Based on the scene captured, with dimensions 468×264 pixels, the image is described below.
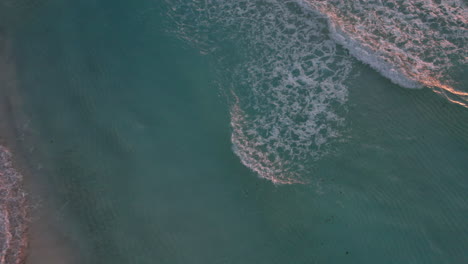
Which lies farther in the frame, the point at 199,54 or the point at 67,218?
the point at 199,54

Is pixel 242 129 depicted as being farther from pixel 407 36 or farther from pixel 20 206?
pixel 20 206

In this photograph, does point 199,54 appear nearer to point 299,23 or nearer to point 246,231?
point 299,23

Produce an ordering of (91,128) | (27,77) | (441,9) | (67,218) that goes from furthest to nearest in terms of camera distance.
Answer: (441,9) → (27,77) → (91,128) → (67,218)

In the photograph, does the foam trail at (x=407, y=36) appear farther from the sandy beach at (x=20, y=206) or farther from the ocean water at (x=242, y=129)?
the sandy beach at (x=20, y=206)

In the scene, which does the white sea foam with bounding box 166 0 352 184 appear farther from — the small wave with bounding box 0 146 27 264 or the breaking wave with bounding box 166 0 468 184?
the small wave with bounding box 0 146 27 264

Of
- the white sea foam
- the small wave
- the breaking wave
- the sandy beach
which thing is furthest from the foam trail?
the small wave

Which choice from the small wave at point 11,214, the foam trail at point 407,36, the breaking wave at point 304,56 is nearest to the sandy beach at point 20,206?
the small wave at point 11,214

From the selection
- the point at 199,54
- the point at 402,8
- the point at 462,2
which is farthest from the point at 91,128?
the point at 462,2
